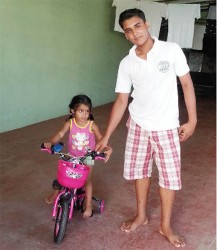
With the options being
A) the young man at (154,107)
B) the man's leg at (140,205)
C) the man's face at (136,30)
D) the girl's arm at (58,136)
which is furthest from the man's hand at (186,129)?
the girl's arm at (58,136)

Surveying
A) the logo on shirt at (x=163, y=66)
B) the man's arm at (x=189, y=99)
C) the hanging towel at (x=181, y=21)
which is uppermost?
the hanging towel at (x=181, y=21)

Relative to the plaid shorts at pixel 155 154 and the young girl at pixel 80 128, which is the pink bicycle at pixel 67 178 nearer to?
the young girl at pixel 80 128

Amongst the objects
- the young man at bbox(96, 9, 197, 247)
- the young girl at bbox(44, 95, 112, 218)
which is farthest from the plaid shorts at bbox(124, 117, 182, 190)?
the young girl at bbox(44, 95, 112, 218)

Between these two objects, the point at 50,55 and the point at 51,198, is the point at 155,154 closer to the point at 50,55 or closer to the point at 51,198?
the point at 51,198

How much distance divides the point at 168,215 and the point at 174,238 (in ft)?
0.55

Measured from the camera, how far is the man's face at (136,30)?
2.04 m

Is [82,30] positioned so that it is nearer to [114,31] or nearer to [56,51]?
[56,51]

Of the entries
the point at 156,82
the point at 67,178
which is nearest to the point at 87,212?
the point at 67,178

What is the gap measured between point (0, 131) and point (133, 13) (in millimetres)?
3545

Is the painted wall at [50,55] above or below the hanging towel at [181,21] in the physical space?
below

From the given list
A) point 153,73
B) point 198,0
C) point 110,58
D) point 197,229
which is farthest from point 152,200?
point 198,0

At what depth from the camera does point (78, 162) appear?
222cm

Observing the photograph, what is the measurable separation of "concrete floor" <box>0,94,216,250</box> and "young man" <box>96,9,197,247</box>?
296mm

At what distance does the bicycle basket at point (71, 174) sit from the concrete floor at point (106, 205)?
47cm
